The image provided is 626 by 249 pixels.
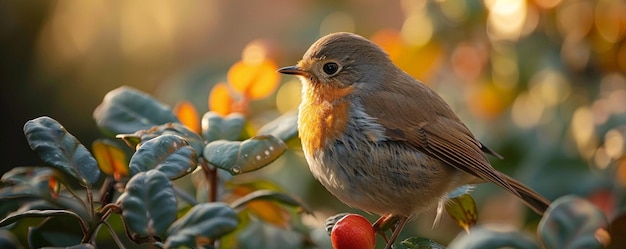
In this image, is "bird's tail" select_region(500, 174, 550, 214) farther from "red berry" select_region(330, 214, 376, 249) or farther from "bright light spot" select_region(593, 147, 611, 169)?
"red berry" select_region(330, 214, 376, 249)

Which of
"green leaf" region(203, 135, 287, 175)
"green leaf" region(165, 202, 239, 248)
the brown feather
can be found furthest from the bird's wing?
"green leaf" region(165, 202, 239, 248)

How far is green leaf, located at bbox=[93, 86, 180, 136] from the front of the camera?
53.7 inches

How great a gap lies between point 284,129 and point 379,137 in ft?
0.88

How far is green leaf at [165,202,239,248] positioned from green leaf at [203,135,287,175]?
0.18 metres

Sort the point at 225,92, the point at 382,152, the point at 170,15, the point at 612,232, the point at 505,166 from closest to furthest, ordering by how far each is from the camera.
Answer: the point at 225,92 < the point at 382,152 < the point at 612,232 < the point at 505,166 < the point at 170,15

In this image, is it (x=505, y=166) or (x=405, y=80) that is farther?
(x=505, y=166)

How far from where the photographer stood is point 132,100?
1.39m

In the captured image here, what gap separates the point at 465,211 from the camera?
1502 millimetres

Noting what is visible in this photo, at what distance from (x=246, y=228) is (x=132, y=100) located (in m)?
0.36

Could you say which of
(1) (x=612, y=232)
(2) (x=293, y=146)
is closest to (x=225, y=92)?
(2) (x=293, y=146)

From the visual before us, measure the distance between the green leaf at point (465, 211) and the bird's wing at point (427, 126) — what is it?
0.22 metres

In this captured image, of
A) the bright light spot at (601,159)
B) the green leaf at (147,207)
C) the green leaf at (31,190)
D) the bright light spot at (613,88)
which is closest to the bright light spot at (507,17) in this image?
the bright light spot at (613,88)

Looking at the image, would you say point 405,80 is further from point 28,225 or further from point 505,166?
point 28,225

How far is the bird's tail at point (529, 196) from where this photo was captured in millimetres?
1859
